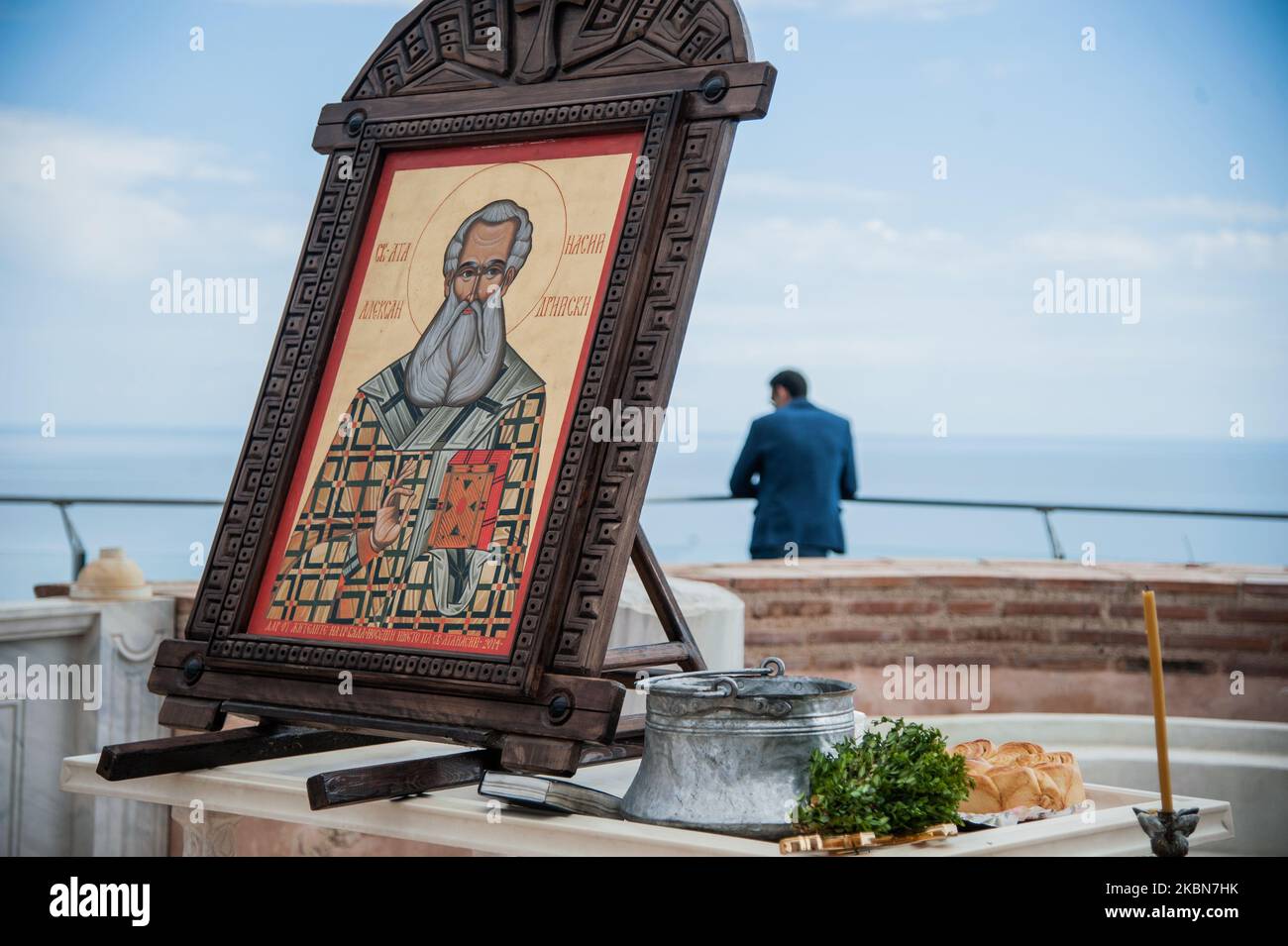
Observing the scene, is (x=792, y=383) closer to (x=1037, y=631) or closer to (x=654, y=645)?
(x=1037, y=631)

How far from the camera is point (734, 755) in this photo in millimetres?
1704

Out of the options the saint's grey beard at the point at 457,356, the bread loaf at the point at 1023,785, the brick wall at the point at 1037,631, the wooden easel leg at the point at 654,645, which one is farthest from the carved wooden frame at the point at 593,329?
the brick wall at the point at 1037,631

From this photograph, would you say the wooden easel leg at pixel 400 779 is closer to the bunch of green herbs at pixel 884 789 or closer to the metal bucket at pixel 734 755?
the metal bucket at pixel 734 755

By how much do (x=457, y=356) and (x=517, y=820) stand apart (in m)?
0.67

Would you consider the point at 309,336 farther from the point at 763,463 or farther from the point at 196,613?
the point at 763,463

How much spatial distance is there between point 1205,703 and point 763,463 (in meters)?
1.60

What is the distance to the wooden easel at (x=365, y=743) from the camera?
70.6 inches

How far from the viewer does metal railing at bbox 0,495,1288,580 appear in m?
A: 4.54

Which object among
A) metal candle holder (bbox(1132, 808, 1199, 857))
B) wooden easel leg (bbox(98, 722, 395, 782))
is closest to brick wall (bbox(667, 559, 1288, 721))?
wooden easel leg (bbox(98, 722, 395, 782))

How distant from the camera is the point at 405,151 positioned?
89.1 inches

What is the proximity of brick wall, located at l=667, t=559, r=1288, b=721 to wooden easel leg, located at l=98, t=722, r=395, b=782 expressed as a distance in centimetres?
198

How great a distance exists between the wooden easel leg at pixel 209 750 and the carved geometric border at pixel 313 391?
122 mm
